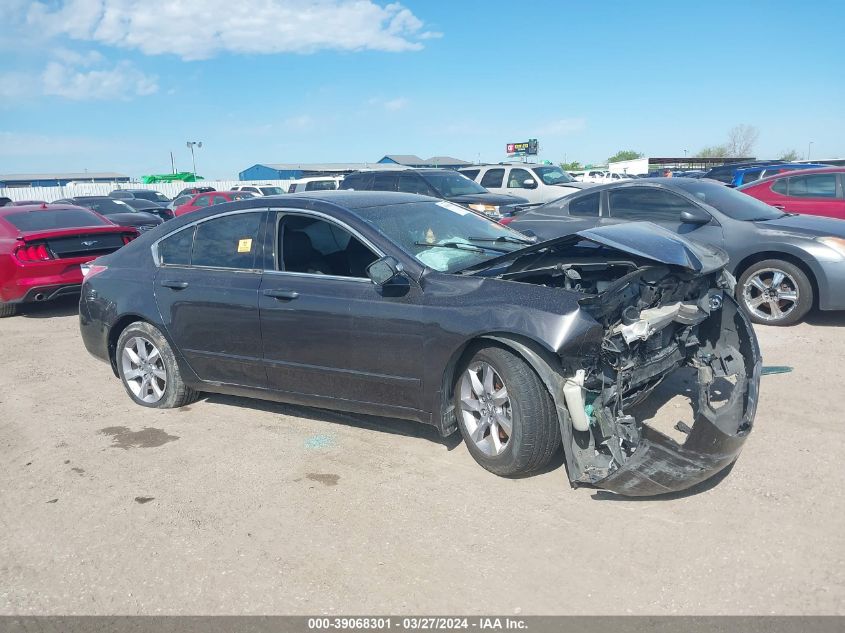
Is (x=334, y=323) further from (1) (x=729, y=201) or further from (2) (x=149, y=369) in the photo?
(1) (x=729, y=201)

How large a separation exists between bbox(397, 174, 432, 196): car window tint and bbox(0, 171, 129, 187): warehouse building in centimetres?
6245

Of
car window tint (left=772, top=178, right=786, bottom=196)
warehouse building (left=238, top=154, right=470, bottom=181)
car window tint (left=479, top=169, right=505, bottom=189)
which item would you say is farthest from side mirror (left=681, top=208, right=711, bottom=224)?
warehouse building (left=238, top=154, right=470, bottom=181)

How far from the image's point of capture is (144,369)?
572 cm

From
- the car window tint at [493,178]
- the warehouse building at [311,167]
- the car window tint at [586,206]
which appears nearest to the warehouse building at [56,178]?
the warehouse building at [311,167]

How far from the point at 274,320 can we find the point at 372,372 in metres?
0.84

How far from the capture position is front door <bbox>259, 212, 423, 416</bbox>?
4.33m

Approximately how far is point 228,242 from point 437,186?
835 centimetres

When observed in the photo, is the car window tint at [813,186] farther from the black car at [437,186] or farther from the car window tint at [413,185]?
the car window tint at [413,185]

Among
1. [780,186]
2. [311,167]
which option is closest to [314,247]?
[780,186]

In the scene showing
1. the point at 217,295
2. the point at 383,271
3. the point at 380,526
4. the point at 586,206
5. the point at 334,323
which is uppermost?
the point at 586,206
